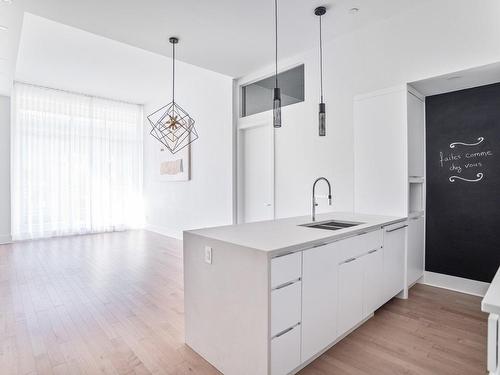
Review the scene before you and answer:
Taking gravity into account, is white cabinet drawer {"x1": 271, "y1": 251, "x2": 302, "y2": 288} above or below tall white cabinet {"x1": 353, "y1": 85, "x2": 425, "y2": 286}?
below

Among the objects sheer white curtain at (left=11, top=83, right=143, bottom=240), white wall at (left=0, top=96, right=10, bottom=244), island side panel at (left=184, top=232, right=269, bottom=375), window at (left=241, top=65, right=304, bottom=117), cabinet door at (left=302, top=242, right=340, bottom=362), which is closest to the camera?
island side panel at (left=184, top=232, right=269, bottom=375)

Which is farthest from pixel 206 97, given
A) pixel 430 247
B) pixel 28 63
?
pixel 430 247

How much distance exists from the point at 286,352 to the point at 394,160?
2346mm

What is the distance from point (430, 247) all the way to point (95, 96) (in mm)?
7299

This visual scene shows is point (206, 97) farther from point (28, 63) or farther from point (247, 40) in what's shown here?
point (28, 63)

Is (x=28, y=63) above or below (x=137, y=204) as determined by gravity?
above

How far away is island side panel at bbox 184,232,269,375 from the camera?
1.63 metres

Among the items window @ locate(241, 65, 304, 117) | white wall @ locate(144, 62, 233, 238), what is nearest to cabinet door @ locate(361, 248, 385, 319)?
window @ locate(241, 65, 304, 117)

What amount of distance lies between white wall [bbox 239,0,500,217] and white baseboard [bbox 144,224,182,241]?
2885mm

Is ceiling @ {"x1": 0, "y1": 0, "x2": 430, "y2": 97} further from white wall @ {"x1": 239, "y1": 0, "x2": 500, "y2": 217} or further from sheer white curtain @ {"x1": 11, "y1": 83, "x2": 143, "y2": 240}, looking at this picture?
sheer white curtain @ {"x1": 11, "y1": 83, "x2": 143, "y2": 240}

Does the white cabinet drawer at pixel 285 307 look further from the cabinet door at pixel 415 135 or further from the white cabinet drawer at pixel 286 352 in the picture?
the cabinet door at pixel 415 135

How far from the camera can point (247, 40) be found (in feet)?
12.2

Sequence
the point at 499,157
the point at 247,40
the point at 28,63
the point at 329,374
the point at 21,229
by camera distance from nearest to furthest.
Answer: the point at 329,374 < the point at 499,157 < the point at 247,40 < the point at 28,63 < the point at 21,229

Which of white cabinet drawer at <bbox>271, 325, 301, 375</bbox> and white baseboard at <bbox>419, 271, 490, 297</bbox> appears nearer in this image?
white cabinet drawer at <bbox>271, 325, 301, 375</bbox>
